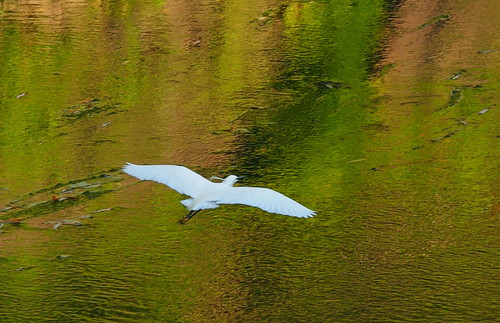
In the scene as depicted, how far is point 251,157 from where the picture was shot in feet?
14.4

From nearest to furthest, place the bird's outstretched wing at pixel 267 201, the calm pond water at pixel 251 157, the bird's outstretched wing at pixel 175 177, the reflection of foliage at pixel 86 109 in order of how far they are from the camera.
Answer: the bird's outstretched wing at pixel 267 201
the calm pond water at pixel 251 157
the bird's outstretched wing at pixel 175 177
the reflection of foliage at pixel 86 109

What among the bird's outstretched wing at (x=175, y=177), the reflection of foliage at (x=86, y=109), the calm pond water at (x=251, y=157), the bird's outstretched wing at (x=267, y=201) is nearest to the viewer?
the bird's outstretched wing at (x=267, y=201)

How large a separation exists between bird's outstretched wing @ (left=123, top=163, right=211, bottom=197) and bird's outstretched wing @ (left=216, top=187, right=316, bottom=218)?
177 millimetres

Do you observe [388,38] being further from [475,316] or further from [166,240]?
[475,316]

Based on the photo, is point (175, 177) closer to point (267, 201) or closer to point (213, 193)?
point (213, 193)

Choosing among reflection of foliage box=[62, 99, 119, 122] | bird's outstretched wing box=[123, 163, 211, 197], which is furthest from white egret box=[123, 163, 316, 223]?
reflection of foliage box=[62, 99, 119, 122]

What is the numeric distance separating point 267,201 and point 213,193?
25cm

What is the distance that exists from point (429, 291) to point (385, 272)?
0.19 m

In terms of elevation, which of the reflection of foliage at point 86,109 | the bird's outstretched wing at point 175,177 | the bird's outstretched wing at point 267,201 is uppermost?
the bird's outstretched wing at point 267,201

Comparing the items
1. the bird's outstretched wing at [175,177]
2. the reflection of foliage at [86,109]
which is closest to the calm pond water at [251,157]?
the reflection of foliage at [86,109]

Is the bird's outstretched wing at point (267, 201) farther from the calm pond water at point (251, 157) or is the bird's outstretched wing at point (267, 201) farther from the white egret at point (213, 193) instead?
the calm pond water at point (251, 157)

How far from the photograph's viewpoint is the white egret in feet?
10.5

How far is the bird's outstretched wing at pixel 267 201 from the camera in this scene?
3178 millimetres

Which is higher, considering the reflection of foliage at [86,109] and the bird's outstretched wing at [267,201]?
the bird's outstretched wing at [267,201]
